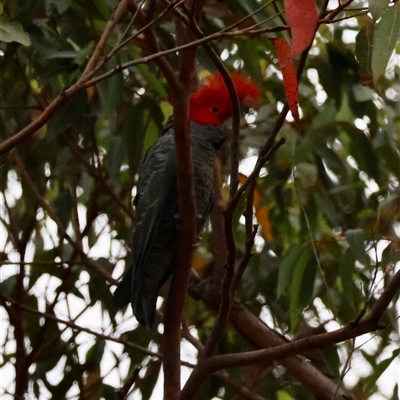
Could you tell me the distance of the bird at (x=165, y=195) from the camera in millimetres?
1903

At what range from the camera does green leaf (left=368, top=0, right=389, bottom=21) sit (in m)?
1.09

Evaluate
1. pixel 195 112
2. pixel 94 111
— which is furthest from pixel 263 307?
pixel 94 111

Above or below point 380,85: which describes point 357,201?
below

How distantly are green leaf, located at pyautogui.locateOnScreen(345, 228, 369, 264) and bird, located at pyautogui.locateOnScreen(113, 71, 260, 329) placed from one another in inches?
17.3

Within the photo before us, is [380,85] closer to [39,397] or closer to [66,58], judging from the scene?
[66,58]

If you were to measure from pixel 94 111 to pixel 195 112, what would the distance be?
1.00 feet

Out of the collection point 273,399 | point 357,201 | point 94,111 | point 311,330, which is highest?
point 94,111

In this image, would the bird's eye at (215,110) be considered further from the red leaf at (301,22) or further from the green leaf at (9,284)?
the red leaf at (301,22)

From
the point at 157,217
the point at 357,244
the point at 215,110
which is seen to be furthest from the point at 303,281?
the point at 215,110

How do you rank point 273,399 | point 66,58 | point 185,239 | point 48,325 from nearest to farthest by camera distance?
point 185,239, point 66,58, point 273,399, point 48,325

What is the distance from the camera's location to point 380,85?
219 centimetres

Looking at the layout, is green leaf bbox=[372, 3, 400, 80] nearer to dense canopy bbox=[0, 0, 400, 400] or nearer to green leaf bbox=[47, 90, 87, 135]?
dense canopy bbox=[0, 0, 400, 400]

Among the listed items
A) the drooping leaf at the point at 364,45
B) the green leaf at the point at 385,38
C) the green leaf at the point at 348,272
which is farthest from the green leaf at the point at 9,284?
the green leaf at the point at 385,38

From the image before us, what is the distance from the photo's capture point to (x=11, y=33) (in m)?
1.23
